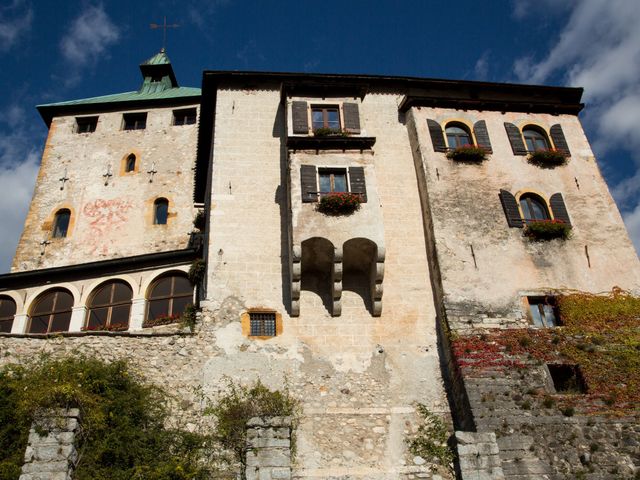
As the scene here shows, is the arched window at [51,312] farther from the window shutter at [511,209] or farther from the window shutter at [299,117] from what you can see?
the window shutter at [511,209]

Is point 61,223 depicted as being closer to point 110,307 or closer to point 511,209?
point 110,307

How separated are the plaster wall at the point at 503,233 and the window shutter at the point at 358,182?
2.79m

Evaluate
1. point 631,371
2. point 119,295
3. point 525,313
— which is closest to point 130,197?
point 119,295

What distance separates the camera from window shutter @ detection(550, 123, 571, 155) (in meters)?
25.2

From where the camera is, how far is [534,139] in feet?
84.0

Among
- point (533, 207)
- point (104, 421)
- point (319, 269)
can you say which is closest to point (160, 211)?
point (319, 269)

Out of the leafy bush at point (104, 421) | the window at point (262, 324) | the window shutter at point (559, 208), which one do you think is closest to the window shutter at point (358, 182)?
the window at point (262, 324)

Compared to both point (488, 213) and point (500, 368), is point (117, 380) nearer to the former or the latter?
point (500, 368)

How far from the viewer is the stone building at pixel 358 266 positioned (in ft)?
62.1

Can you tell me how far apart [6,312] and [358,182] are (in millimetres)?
14849

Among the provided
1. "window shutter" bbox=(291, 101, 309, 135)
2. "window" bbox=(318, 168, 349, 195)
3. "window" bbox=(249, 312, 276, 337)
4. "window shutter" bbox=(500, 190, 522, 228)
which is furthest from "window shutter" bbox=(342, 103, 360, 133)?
"window" bbox=(249, 312, 276, 337)

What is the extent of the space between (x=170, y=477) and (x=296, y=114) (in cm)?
1365

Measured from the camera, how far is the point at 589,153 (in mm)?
25328

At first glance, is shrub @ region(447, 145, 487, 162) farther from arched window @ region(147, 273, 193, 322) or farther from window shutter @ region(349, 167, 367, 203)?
arched window @ region(147, 273, 193, 322)
